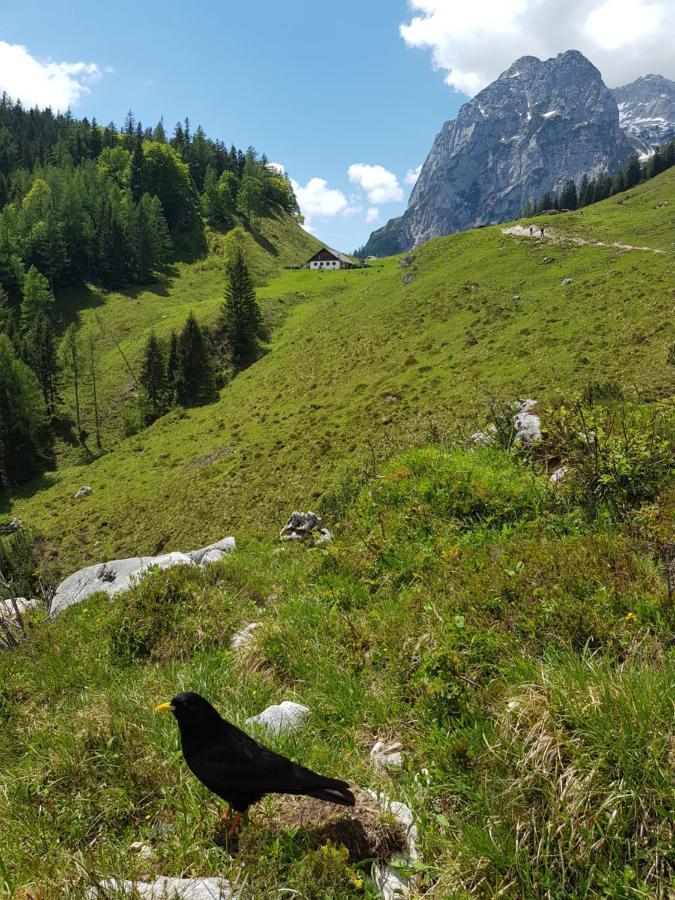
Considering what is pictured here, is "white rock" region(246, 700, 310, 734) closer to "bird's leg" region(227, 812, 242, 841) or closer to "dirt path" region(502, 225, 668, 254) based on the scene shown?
"bird's leg" region(227, 812, 242, 841)

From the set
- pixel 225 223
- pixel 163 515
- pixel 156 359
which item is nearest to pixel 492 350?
pixel 163 515

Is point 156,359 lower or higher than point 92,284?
lower

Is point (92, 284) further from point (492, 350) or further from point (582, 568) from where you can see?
point (582, 568)

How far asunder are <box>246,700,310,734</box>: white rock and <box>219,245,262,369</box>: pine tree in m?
60.7

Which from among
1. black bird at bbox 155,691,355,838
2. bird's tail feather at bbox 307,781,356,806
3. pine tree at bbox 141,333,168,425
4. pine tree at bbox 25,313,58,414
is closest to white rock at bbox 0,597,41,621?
black bird at bbox 155,691,355,838

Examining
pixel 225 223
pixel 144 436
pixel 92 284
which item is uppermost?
pixel 225 223

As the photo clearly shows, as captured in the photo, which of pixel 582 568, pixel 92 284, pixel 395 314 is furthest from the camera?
pixel 92 284

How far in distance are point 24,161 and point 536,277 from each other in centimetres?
16333

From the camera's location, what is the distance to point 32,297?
81.2 metres

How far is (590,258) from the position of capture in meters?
42.7

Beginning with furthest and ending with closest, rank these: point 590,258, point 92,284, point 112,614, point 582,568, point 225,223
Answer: point 225,223 < point 92,284 < point 590,258 < point 112,614 < point 582,568

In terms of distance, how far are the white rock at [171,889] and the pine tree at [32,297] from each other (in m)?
94.0

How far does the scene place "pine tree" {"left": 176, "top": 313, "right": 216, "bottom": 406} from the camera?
58.1m

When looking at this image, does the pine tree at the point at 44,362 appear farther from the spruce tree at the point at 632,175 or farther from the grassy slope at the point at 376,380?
the spruce tree at the point at 632,175
